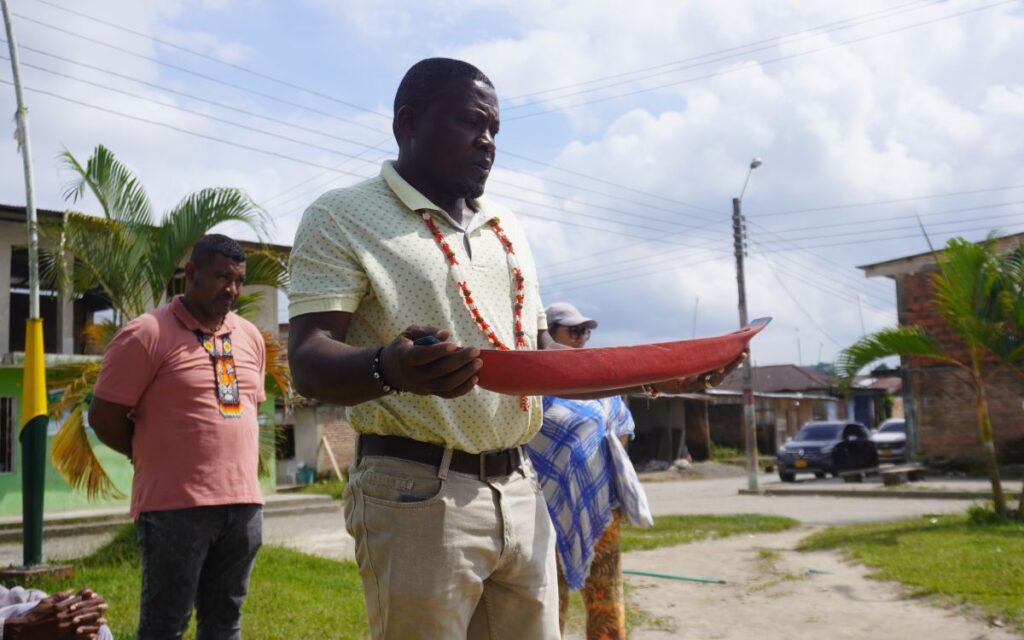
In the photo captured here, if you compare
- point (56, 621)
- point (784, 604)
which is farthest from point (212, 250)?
point (784, 604)

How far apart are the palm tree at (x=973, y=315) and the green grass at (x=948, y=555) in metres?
1.01

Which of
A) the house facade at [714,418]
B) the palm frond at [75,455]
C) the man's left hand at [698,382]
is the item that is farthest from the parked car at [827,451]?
the man's left hand at [698,382]

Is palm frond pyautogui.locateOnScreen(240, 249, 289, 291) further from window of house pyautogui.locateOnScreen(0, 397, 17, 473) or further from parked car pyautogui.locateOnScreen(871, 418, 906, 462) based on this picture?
parked car pyautogui.locateOnScreen(871, 418, 906, 462)

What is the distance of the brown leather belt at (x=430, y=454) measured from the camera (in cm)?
199

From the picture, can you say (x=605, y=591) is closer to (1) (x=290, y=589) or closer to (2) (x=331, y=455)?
(1) (x=290, y=589)

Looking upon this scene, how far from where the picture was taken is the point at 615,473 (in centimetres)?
425

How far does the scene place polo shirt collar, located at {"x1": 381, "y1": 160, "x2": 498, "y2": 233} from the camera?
208 cm

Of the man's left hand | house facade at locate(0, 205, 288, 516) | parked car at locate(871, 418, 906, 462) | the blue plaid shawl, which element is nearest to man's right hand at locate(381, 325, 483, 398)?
the man's left hand

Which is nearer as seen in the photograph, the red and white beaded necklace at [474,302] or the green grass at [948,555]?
the red and white beaded necklace at [474,302]

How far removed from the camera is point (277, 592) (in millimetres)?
7004

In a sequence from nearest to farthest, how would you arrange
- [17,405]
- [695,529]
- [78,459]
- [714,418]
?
[78,459] < [695,529] < [17,405] < [714,418]

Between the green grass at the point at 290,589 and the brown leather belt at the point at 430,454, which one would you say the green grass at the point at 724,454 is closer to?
the green grass at the point at 290,589

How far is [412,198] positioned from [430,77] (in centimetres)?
27

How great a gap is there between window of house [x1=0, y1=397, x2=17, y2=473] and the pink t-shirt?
13.4 m
